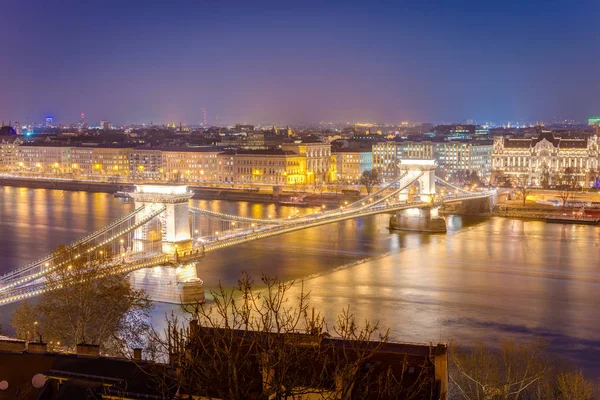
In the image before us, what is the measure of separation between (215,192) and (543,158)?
1103cm

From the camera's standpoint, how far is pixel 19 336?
6461mm

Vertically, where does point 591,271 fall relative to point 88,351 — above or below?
below

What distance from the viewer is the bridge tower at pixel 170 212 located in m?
10.1

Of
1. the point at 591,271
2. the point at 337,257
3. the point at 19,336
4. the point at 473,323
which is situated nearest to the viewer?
the point at 19,336

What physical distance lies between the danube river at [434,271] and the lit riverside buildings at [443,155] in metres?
12.1

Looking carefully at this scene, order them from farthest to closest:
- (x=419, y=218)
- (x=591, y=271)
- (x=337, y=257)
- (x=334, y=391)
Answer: (x=419, y=218), (x=337, y=257), (x=591, y=271), (x=334, y=391)

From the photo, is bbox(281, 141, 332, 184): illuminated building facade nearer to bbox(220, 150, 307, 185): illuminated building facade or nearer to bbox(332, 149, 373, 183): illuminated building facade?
bbox(220, 150, 307, 185): illuminated building facade

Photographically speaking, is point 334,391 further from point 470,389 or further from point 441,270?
point 441,270

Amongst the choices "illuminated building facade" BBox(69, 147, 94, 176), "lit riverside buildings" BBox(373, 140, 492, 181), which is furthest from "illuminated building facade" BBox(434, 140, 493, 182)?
"illuminated building facade" BBox(69, 147, 94, 176)

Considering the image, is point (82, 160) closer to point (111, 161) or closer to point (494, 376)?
point (111, 161)

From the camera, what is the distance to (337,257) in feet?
42.2

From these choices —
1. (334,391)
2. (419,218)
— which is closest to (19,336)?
(334,391)

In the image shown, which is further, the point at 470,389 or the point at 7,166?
the point at 7,166

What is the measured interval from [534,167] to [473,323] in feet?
71.3
